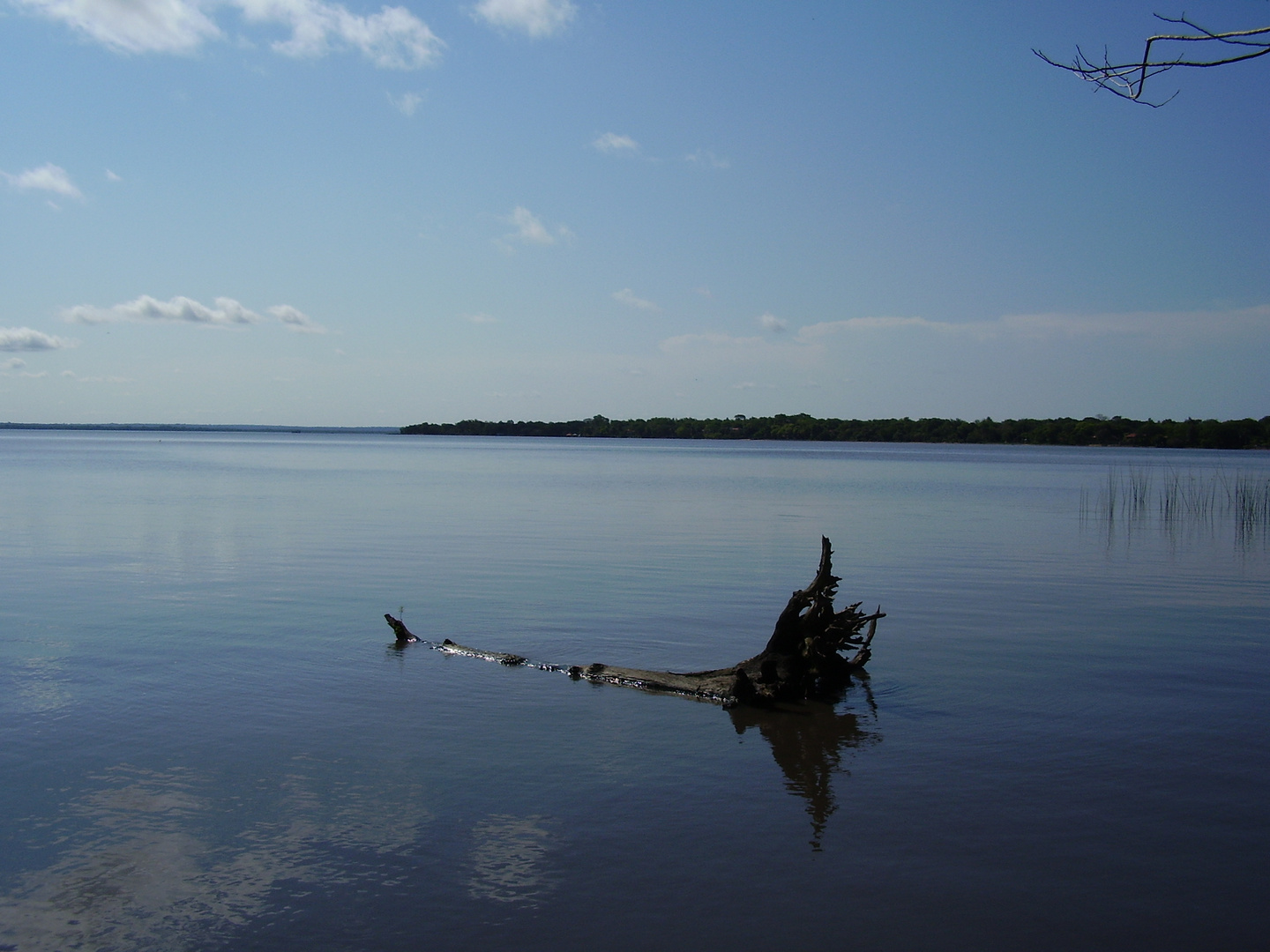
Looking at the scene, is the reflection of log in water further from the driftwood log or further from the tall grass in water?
the tall grass in water

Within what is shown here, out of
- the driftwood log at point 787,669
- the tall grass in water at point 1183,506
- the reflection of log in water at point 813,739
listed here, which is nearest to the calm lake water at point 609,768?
the reflection of log in water at point 813,739

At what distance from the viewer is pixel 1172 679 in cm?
1023

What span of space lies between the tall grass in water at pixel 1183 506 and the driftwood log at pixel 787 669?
19269mm

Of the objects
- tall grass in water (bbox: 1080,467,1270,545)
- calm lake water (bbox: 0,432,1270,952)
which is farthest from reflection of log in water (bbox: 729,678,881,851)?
tall grass in water (bbox: 1080,467,1270,545)

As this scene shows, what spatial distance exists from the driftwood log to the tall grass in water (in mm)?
19269

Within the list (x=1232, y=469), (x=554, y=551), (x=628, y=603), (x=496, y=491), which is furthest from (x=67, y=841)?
(x=1232, y=469)

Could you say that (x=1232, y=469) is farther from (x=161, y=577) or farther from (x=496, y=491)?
(x=161, y=577)

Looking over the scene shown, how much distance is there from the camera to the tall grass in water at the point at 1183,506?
2797cm

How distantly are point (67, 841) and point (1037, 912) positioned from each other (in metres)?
5.67

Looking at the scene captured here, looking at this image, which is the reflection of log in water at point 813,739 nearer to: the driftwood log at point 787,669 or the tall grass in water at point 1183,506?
the driftwood log at point 787,669

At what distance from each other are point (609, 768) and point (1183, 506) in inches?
1280

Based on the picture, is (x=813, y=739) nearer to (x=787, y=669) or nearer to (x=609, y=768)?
(x=787, y=669)

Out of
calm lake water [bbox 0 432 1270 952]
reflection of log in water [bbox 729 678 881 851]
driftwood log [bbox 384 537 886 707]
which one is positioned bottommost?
reflection of log in water [bbox 729 678 881 851]

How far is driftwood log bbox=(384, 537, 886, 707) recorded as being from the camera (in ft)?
30.0
